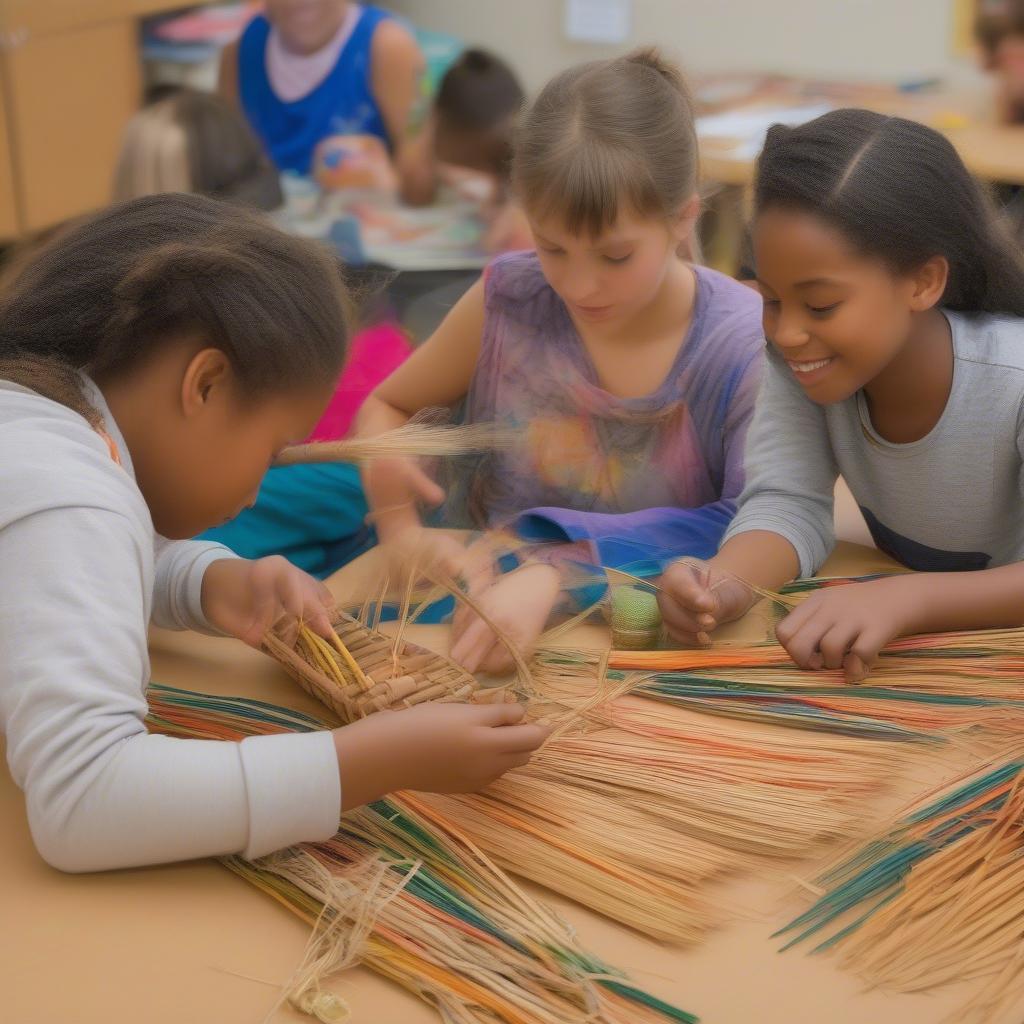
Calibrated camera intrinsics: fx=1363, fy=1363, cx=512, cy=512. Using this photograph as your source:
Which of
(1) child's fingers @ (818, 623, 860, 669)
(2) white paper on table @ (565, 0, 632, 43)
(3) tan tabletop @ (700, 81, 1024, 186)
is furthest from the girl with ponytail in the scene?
(2) white paper on table @ (565, 0, 632, 43)

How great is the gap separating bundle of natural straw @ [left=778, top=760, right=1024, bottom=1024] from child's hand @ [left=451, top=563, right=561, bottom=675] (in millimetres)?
378

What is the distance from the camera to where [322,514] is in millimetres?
1745

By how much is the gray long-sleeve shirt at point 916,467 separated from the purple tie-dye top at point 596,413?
0.30 ft

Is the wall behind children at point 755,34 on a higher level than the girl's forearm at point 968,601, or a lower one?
higher

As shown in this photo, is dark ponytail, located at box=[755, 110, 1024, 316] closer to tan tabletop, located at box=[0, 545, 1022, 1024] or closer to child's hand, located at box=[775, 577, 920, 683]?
child's hand, located at box=[775, 577, 920, 683]

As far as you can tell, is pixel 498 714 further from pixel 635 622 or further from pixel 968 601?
pixel 968 601

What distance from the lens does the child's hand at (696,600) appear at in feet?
4.17

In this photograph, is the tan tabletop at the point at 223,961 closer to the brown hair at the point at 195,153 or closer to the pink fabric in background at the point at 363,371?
the pink fabric in background at the point at 363,371

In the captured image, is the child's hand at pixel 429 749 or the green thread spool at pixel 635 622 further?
the green thread spool at pixel 635 622

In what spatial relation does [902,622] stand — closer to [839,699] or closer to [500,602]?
[839,699]

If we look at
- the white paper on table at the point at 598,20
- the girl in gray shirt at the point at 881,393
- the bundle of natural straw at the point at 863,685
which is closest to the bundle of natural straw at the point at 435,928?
the bundle of natural straw at the point at 863,685

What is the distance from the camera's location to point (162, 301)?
3.56 ft

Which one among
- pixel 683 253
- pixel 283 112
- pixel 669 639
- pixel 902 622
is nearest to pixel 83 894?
pixel 669 639

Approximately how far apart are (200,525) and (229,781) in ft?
1.02
